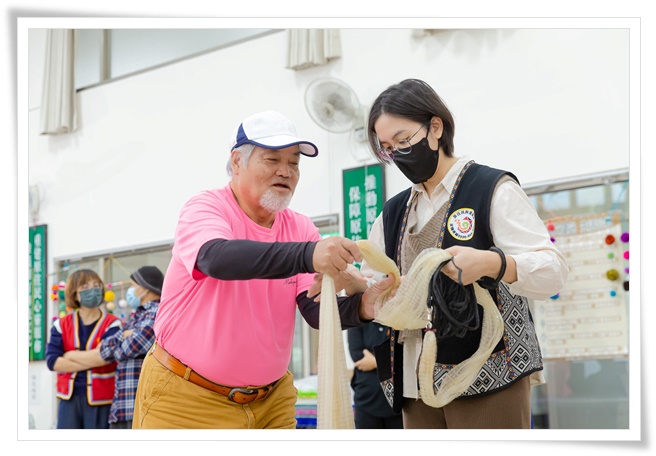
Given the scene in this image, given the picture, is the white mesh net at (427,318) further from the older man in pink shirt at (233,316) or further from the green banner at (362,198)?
the green banner at (362,198)

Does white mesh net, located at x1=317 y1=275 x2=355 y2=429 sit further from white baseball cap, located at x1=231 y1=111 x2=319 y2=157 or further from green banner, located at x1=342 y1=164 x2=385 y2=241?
green banner, located at x1=342 y1=164 x2=385 y2=241

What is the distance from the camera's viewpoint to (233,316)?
6.81 feet

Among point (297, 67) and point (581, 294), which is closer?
point (581, 294)

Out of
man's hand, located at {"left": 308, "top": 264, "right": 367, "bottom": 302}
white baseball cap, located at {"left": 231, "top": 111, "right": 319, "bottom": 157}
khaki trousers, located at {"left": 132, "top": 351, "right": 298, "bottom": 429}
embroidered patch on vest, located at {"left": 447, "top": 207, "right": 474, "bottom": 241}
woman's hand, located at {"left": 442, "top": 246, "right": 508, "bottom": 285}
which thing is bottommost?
khaki trousers, located at {"left": 132, "top": 351, "right": 298, "bottom": 429}

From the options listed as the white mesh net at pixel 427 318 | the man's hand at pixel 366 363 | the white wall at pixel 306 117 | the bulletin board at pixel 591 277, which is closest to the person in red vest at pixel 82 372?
the man's hand at pixel 366 363

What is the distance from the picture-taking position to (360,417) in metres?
4.22

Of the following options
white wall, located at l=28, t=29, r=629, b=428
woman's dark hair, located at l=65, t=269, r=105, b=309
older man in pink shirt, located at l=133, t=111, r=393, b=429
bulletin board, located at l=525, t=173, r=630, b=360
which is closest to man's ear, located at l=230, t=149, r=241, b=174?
older man in pink shirt, located at l=133, t=111, r=393, b=429

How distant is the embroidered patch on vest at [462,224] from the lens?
1929 mm

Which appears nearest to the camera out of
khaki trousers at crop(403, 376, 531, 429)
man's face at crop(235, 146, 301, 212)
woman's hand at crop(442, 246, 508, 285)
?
woman's hand at crop(442, 246, 508, 285)

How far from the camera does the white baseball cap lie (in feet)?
6.99

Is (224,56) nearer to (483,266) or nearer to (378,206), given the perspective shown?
(378,206)
